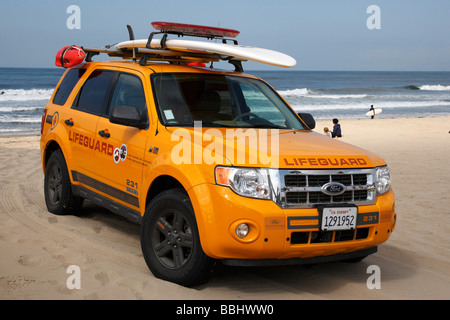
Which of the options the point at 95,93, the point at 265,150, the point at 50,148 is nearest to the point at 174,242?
the point at 265,150

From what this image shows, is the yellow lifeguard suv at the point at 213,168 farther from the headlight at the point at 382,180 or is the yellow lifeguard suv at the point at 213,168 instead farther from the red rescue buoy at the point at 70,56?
the red rescue buoy at the point at 70,56

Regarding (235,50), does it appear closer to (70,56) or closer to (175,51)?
(175,51)

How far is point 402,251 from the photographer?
5.90 meters

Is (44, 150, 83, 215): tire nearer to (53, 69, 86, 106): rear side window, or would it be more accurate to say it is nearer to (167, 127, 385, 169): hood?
(53, 69, 86, 106): rear side window

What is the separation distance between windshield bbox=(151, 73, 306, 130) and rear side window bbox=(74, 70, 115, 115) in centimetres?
84

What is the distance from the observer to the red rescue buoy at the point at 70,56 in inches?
267

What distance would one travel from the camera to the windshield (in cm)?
524

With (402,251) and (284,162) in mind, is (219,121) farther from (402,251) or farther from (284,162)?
(402,251)

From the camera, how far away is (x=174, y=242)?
15.0 ft

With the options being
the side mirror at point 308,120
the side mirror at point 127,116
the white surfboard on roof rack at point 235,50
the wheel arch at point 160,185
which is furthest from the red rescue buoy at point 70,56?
the side mirror at point 308,120

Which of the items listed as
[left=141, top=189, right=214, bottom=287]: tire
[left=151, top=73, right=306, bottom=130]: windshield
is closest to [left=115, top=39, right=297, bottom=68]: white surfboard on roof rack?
[left=151, top=73, right=306, bottom=130]: windshield

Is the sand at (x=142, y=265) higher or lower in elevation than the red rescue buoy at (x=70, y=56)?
lower

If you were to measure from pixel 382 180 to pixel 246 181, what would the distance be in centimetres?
124
